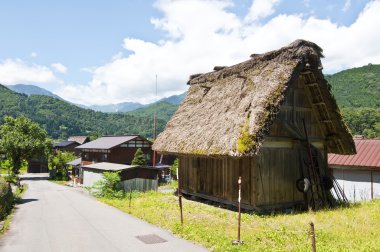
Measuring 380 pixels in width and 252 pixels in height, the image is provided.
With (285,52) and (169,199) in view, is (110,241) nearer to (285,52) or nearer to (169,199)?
→ (169,199)

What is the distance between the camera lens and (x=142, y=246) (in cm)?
1009

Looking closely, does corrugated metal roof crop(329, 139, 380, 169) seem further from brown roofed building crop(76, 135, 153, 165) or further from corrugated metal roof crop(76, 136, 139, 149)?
corrugated metal roof crop(76, 136, 139, 149)

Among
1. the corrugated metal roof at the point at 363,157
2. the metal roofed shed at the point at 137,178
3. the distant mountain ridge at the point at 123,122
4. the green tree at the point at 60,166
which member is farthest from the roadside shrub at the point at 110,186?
the distant mountain ridge at the point at 123,122

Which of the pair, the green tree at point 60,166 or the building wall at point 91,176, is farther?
the green tree at point 60,166

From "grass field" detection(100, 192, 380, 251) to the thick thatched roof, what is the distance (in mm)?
2886

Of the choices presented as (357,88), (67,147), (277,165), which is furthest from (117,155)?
(357,88)

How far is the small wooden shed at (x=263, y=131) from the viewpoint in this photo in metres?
14.4

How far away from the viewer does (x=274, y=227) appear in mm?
12000

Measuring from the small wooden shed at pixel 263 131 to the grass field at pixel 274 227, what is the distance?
1.70 meters

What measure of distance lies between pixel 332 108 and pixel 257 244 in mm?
9922

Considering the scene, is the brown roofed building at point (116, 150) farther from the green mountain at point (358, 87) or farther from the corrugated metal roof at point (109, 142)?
the green mountain at point (358, 87)

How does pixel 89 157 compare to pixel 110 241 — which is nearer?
pixel 110 241

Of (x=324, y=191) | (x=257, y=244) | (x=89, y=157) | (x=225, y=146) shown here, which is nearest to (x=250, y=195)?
(x=225, y=146)

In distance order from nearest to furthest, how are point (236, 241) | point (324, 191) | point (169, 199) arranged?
point (236, 241) < point (324, 191) < point (169, 199)
